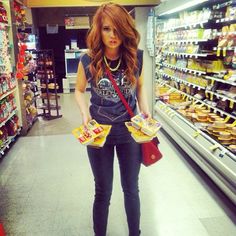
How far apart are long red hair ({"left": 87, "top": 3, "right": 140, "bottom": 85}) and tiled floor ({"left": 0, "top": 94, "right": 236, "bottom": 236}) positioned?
56.0 inches

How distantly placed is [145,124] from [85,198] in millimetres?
1564

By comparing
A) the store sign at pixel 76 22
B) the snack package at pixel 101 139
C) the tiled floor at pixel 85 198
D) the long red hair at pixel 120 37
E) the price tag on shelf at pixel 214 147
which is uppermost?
the store sign at pixel 76 22

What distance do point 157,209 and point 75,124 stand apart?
135 inches

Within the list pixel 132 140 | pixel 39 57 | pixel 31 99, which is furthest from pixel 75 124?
pixel 132 140

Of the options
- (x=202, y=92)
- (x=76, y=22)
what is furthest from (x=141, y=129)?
Answer: (x=76, y=22)

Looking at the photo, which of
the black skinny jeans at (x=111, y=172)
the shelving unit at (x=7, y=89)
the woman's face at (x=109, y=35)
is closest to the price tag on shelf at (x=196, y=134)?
the black skinny jeans at (x=111, y=172)

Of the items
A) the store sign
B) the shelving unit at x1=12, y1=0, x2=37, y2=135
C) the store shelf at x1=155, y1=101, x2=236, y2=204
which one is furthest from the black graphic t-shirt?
the store sign

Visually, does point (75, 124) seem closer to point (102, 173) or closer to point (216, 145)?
point (216, 145)

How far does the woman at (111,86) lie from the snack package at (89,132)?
0.09 meters

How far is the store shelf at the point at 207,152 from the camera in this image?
2.78 meters

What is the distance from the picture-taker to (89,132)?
1734mm

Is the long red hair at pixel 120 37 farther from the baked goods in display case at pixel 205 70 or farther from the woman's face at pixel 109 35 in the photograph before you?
the baked goods in display case at pixel 205 70

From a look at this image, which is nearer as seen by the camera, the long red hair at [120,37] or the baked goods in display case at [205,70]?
the long red hair at [120,37]

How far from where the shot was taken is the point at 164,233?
8.10 feet
